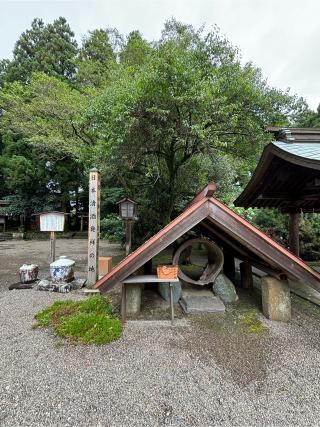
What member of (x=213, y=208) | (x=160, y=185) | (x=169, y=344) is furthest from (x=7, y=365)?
(x=160, y=185)

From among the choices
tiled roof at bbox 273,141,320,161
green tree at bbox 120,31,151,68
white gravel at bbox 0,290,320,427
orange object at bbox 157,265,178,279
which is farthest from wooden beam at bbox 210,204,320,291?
green tree at bbox 120,31,151,68

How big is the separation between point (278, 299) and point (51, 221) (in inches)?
235

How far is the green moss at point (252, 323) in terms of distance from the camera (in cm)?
360

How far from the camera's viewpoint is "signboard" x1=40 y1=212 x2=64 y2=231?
21.3 ft

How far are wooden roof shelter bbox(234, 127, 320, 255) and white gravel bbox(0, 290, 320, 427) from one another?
9.19ft

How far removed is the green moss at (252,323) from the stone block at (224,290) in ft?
1.65

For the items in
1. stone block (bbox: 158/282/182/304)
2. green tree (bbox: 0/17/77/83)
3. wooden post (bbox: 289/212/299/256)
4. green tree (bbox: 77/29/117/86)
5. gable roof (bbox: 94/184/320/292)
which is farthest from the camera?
green tree (bbox: 0/17/77/83)

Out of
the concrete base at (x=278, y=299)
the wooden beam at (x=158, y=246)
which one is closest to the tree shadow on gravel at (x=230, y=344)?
the concrete base at (x=278, y=299)

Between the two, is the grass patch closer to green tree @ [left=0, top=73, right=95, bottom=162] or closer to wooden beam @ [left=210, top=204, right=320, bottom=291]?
wooden beam @ [left=210, top=204, right=320, bottom=291]

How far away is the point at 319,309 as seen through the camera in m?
4.46

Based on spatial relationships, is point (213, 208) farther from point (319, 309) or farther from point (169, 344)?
point (319, 309)

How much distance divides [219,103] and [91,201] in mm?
4775

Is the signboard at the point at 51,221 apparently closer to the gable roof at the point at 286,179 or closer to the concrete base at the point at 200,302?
the concrete base at the point at 200,302

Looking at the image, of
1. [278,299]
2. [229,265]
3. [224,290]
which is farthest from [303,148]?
[229,265]
